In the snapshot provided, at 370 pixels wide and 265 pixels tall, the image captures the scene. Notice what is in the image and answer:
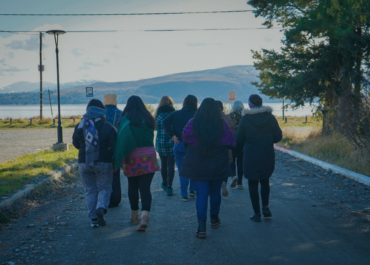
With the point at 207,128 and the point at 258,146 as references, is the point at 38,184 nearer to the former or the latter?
the point at 207,128

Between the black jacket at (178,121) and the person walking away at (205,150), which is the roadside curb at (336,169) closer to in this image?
the black jacket at (178,121)

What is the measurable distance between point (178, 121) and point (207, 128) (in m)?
1.77

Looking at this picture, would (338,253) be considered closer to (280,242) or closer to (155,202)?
(280,242)

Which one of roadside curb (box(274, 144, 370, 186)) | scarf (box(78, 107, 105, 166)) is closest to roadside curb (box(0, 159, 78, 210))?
scarf (box(78, 107, 105, 166))

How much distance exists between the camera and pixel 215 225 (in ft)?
17.0

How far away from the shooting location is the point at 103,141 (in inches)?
212

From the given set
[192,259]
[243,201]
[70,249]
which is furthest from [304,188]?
[70,249]

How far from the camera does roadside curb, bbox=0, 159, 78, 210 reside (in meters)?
6.25

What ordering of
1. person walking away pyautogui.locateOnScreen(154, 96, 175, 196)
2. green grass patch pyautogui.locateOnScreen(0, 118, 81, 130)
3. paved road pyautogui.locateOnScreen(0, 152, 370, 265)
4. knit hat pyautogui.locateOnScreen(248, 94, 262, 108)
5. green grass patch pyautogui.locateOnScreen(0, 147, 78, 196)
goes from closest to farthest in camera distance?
1. paved road pyautogui.locateOnScreen(0, 152, 370, 265)
2. knit hat pyautogui.locateOnScreen(248, 94, 262, 108)
3. person walking away pyautogui.locateOnScreen(154, 96, 175, 196)
4. green grass patch pyautogui.locateOnScreen(0, 147, 78, 196)
5. green grass patch pyautogui.locateOnScreen(0, 118, 81, 130)

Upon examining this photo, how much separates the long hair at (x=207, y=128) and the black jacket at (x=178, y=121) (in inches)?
62.5

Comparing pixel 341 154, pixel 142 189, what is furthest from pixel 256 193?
pixel 341 154

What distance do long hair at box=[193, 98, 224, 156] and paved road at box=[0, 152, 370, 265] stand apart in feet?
4.07

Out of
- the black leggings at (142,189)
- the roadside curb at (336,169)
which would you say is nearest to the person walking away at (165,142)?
the black leggings at (142,189)

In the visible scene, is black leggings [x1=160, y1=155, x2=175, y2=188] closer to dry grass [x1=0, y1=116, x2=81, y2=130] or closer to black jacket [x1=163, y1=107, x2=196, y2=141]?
black jacket [x1=163, y1=107, x2=196, y2=141]
